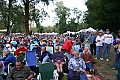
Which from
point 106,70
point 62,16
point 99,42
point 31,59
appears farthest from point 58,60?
point 62,16

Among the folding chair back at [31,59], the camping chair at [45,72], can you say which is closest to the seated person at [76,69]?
the camping chair at [45,72]

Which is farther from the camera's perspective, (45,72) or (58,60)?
(58,60)

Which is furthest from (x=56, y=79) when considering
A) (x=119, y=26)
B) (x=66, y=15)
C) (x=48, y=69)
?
(x=66, y=15)

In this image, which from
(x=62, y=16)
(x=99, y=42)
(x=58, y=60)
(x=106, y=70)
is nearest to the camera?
(x=58, y=60)

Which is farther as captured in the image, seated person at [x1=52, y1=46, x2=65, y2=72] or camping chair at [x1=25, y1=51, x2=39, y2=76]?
seated person at [x1=52, y1=46, x2=65, y2=72]

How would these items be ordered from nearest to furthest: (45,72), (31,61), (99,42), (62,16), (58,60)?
(45,72) → (31,61) → (58,60) → (99,42) → (62,16)

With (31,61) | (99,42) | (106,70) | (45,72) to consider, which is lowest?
(106,70)

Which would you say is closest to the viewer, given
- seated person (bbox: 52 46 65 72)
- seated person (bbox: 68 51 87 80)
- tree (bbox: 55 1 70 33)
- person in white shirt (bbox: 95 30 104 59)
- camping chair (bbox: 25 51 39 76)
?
seated person (bbox: 68 51 87 80)

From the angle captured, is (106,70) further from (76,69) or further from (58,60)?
(76,69)

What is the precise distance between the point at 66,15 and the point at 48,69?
81.0 m

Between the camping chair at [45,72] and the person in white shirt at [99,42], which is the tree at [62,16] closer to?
the person in white shirt at [99,42]

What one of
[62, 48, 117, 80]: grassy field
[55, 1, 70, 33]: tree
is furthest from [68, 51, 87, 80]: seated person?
[55, 1, 70, 33]: tree

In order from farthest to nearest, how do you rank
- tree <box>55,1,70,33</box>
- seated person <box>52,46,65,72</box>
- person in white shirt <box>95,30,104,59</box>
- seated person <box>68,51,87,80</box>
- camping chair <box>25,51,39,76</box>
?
tree <box>55,1,70,33</box>, person in white shirt <box>95,30,104,59</box>, seated person <box>52,46,65,72</box>, camping chair <box>25,51,39,76</box>, seated person <box>68,51,87,80</box>

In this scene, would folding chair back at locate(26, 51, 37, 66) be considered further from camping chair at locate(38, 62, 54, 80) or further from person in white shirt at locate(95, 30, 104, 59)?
person in white shirt at locate(95, 30, 104, 59)
